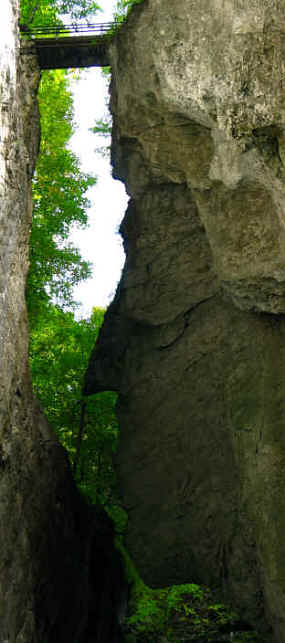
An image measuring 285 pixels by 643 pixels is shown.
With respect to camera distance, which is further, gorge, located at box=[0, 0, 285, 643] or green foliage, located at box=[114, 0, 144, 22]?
green foliage, located at box=[114, 0, 144, 22]

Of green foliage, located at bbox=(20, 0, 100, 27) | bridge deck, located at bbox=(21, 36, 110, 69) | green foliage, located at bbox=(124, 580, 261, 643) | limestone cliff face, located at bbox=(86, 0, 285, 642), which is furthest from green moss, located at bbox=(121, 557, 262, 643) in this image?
green foliage, located at bbox=(20, 0, 100, 27)

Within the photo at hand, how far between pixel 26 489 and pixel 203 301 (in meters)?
6.61

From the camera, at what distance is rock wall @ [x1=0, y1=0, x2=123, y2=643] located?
8.31 metres

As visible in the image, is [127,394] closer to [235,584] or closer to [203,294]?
[203,294]

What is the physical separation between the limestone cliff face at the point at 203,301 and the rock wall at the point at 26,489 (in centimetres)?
180

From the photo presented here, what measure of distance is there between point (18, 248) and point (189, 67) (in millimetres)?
4242

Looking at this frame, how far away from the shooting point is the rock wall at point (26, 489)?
831cm

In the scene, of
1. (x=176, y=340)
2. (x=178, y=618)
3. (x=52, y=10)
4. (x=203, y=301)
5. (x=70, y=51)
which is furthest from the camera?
(x=52, y=10)

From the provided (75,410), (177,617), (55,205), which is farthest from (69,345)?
(177,617)

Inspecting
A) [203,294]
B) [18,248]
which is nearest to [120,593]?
[203,294]

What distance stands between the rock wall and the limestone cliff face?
1801mm

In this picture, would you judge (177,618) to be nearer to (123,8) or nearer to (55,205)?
(55,205)

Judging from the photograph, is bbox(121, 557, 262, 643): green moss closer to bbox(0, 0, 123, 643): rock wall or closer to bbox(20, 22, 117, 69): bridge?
bbox(0, 0, 123, 643): rock wall

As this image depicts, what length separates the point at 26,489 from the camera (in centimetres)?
919
